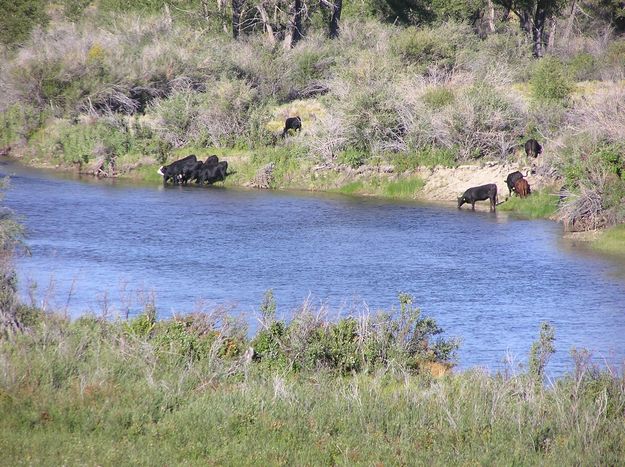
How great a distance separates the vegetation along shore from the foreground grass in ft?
0.09

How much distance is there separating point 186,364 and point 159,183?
92.6 ft

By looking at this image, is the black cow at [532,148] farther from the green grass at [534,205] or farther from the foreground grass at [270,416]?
the foreground grass at [270,416]

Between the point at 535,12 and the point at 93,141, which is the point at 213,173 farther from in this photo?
the point at 535,12

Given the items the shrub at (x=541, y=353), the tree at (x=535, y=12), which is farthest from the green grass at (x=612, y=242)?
the tree at (x=535, y=12)

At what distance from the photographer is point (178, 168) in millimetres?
38969

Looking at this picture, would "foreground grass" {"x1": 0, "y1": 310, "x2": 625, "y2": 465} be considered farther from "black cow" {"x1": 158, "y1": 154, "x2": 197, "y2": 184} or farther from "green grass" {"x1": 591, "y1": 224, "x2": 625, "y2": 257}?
"black cow" {"x1": 158, "y1": 154, "x2": 197, "y2": 184}

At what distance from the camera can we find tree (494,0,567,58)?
60906mm

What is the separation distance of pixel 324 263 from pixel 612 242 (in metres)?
7.65

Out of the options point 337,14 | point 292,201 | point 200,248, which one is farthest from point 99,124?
point 337,14

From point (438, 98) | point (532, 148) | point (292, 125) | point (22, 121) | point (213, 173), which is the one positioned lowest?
point (213, 173)

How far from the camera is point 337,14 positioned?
202 feet

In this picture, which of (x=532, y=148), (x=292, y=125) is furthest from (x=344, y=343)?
(x=292, y=125)

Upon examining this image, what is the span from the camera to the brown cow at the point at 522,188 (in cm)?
3312

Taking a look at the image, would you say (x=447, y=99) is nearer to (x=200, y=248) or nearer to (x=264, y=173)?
(x=264, y=173)
